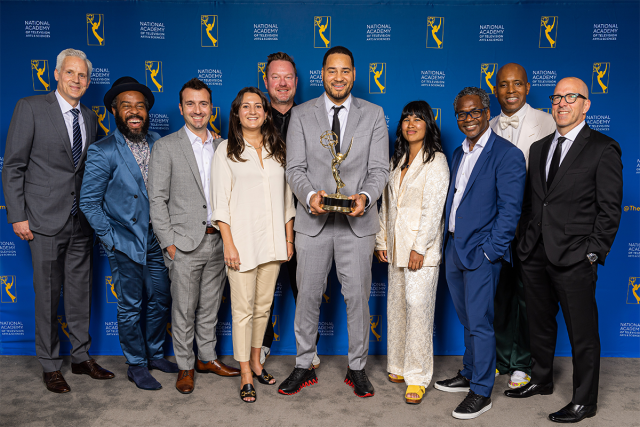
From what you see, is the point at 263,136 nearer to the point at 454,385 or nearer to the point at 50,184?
the point at 50,184

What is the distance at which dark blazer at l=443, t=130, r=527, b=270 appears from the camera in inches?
106

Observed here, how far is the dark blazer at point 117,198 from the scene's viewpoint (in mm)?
3002

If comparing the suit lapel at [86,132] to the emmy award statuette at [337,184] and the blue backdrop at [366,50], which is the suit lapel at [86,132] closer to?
the blue backdrop at [366,50]

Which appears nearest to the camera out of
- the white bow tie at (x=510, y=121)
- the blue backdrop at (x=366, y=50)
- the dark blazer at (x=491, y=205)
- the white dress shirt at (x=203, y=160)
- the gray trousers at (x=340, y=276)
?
the dark blazer at (x=491, y=205)

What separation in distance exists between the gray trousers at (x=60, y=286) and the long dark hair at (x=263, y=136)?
4.58ft

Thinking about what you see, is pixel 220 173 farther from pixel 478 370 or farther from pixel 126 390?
pixel 478 370

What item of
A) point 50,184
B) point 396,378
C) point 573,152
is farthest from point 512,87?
point 50,184

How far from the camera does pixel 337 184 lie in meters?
2.76

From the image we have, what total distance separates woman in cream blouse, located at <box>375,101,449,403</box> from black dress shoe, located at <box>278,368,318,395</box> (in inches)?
27.0

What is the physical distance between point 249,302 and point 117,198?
3.93ft

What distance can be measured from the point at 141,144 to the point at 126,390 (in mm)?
1806

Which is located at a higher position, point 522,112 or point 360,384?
point 522,112

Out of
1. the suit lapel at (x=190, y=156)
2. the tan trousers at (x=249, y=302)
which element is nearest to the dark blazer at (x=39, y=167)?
the suit lapel at (x=190, y=156)

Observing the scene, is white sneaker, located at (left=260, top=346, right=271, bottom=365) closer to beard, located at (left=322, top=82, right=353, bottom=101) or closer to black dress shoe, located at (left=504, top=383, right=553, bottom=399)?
black dress shoe, located at (left=504, top=383, right=553, bottom=399)
